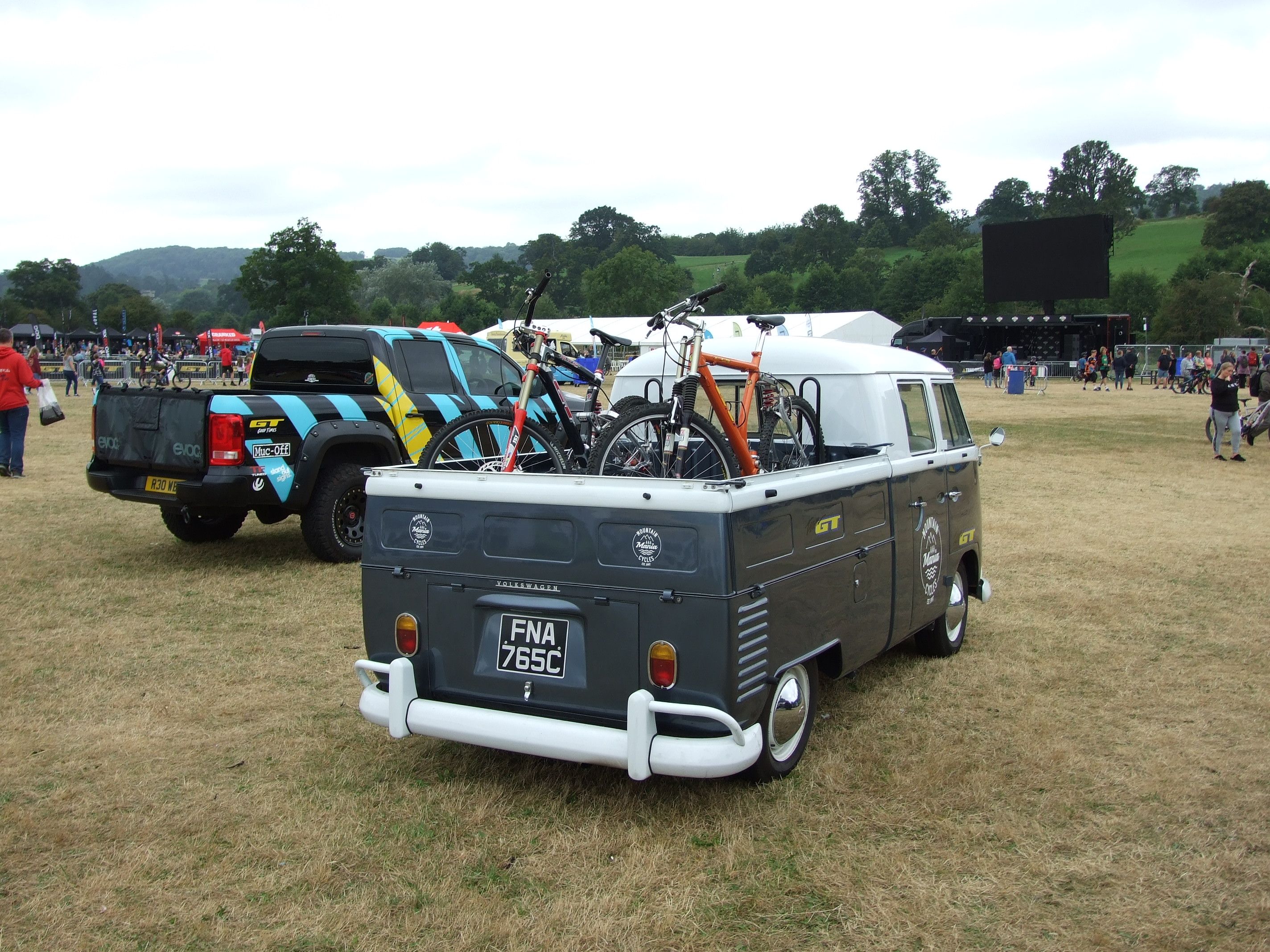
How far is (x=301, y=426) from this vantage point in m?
8.06

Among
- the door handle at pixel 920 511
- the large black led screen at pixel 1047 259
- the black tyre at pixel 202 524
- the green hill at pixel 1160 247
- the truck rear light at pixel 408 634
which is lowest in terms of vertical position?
the black tyre at pixel 202 524

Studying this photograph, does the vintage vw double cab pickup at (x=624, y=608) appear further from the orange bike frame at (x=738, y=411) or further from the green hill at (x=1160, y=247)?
the green hill at (x=1160, y=247)

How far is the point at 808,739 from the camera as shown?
4730 mm

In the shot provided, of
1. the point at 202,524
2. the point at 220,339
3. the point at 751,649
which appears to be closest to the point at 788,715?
the point at 751,649

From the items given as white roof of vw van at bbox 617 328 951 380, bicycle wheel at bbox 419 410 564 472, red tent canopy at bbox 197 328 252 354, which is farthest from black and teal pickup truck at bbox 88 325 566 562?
red tent canopy at bbox 197 328 252 354

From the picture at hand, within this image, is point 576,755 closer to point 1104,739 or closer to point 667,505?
point 667,505

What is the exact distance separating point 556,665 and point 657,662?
17.1 inches

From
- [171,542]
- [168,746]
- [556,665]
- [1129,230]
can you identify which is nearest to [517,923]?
[556,665]

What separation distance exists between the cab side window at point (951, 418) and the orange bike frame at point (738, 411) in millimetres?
1267

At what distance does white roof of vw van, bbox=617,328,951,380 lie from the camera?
18.5ft

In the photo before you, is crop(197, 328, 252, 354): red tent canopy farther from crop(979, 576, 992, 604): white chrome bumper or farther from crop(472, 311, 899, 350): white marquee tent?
crop(979, 576, 992, 604): white chrome bumper

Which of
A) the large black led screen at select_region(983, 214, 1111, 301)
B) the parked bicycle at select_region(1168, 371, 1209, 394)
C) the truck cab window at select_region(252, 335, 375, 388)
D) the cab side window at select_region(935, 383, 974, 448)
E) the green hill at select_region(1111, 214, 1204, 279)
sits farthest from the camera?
the green hill at select_region(1111, 214, 1204, 279)

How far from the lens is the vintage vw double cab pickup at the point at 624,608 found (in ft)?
12.1

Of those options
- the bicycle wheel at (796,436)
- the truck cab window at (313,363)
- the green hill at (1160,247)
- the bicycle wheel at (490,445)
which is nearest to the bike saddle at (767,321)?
the bicycle wheel at (796,436)
